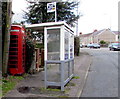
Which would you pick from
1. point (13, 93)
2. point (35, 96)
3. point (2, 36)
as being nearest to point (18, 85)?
point (13, 93)

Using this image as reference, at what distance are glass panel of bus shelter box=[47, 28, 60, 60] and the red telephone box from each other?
187 centimetres

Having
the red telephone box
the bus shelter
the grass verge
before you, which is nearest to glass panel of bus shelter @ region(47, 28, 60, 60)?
the bus shelter

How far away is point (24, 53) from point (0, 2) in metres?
2.47

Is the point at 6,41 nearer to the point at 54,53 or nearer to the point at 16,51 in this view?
the point at 16,51

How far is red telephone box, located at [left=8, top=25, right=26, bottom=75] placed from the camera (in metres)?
6.87

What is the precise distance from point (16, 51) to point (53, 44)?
2.10 meters

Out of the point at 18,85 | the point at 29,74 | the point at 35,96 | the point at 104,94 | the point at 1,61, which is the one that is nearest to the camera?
the point at 35,96

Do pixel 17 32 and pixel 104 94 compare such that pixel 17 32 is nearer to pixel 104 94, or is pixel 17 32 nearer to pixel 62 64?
pixel 62 64

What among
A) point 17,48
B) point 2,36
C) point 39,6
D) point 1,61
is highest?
point 39,6

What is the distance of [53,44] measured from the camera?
18.6 feet

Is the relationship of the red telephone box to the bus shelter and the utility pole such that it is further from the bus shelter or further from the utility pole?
the bus shelter

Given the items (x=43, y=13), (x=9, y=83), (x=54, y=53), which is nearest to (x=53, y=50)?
(x=54, y=53)

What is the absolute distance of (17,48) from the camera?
6867 millimetres

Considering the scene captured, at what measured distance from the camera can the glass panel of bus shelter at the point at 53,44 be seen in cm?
554
